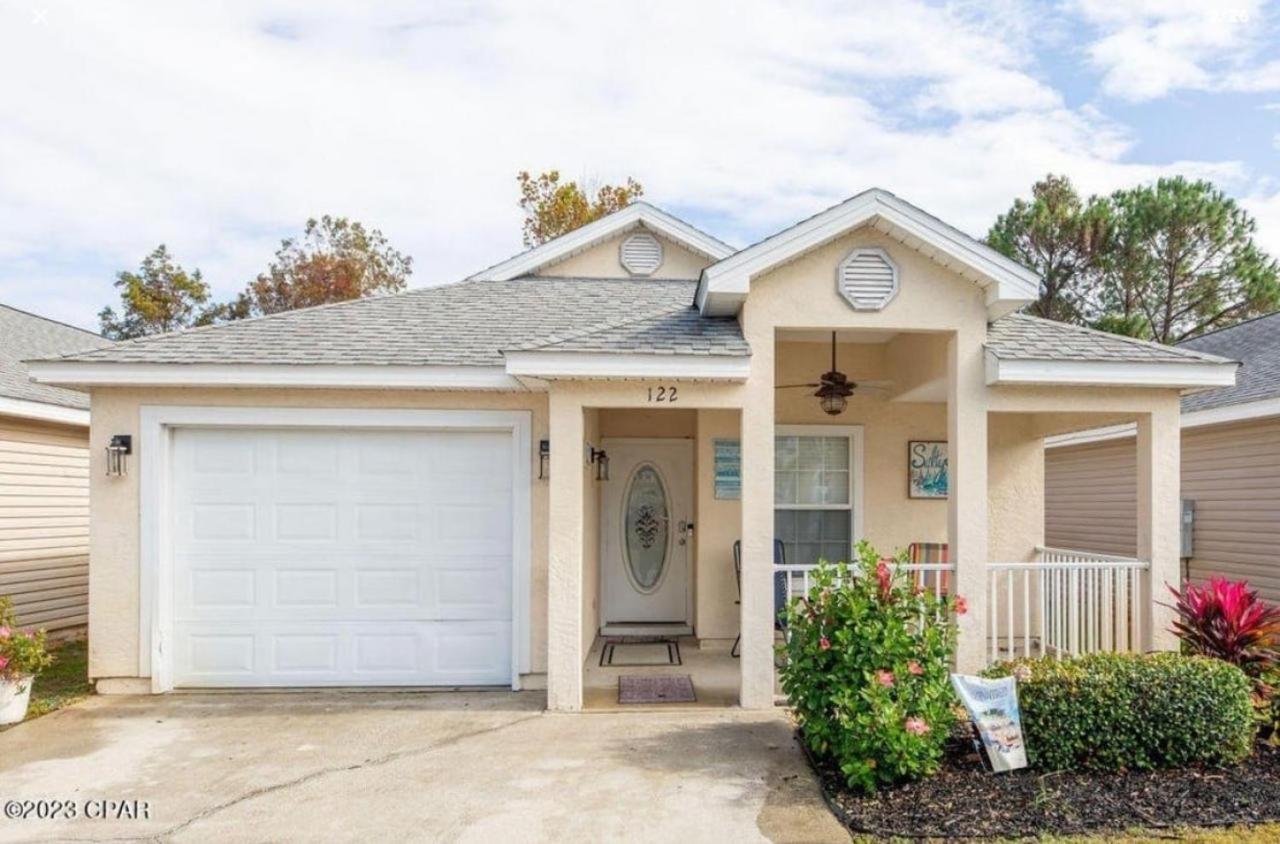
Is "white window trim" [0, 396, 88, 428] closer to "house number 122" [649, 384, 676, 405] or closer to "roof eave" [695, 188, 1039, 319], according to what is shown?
"house number 122" [649, 384, 676, 405]

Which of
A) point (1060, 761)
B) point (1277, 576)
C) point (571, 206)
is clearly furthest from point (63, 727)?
point (571, 206)

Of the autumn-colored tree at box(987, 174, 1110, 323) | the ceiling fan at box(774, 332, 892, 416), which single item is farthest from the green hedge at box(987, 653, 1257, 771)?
the autumn-colored tree at box(987, 174, 1110, 323)

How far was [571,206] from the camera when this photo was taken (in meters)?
23.4

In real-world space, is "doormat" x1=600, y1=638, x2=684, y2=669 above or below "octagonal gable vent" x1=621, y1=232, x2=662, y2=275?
below

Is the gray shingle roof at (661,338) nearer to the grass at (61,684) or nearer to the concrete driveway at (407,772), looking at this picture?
the concrete driveway at (407,772)

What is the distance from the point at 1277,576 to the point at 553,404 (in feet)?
30.2

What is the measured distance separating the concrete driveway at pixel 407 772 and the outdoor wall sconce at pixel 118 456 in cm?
201

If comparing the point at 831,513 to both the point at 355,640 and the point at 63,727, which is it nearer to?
the point at 355,640

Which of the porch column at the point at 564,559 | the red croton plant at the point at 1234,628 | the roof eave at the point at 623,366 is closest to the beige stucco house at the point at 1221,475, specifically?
the red croton plant at the point at 1234,628

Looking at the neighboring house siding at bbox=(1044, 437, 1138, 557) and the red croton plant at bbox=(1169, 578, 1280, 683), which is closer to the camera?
the red croton plant at bbox=(1169, 578, 1280, 683)

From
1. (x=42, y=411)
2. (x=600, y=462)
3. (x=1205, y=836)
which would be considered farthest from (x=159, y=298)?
(x=1205, y=836)

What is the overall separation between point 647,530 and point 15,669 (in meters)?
6.21

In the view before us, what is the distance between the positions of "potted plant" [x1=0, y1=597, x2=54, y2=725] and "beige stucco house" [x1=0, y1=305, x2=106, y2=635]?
356cm

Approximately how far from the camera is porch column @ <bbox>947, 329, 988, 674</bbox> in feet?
20.8
